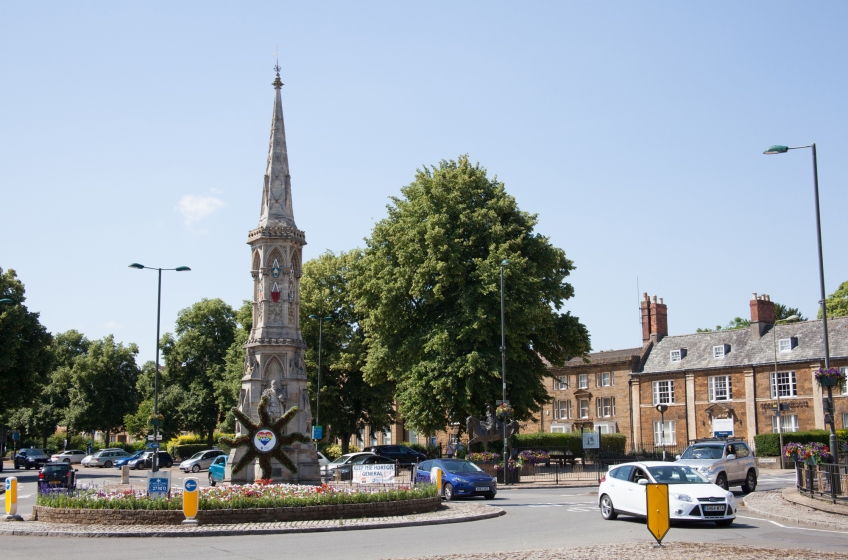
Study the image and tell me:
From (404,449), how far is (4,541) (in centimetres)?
3475

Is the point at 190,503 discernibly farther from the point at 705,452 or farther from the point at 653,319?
the point at 653,319

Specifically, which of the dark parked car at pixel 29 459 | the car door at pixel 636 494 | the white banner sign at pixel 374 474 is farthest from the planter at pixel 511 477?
the dark parked car at pixel 29 459

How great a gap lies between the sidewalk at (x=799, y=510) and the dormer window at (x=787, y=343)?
38.1m

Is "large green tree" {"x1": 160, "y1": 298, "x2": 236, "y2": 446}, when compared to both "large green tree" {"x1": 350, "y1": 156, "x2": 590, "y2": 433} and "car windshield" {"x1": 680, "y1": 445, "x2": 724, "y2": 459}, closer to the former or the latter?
"large green tree" {"x1": 350, "y1": 156, "x2": 590, "y2": 433}

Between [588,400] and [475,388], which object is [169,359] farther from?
[475,388]

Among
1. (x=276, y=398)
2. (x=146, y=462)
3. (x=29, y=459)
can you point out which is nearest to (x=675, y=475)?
(x=276, y=398)

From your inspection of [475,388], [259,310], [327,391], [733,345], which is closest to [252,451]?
[259,310]

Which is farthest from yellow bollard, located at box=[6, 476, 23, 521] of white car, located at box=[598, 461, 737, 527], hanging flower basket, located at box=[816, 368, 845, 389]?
hanging flower basket, located at box=[816, 368, 845, 389]

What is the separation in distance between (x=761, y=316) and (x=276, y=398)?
43062 millimetres

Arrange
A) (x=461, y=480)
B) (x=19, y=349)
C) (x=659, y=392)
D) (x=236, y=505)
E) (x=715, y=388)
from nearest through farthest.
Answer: (x=236, y=505)
(x=461, y=480)
(x=19, y=349)
(x=715, y=388)
(x=659, y=392)

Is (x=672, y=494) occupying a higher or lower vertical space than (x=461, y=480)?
higher

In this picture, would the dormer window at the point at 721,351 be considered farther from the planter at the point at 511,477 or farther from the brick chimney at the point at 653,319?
the planter at the point at 511,477

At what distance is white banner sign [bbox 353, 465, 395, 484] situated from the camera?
2635cm

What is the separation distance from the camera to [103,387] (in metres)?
79.8
